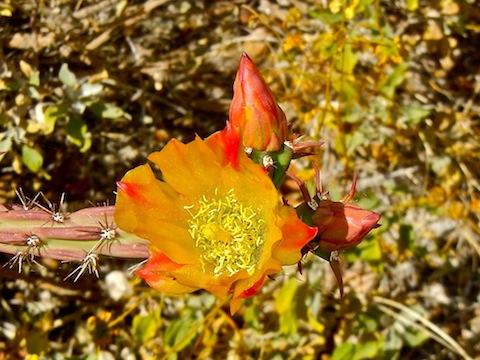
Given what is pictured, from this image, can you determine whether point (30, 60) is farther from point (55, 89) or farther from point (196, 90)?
point (196, 90)

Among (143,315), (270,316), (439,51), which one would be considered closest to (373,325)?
(270,316)

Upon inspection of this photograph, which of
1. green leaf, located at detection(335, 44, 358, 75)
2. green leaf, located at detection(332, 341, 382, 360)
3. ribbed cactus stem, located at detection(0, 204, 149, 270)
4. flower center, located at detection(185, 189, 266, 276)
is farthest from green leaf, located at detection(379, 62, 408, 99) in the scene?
ribbed cactus stem, located at detection(0, 204, 149, 270)

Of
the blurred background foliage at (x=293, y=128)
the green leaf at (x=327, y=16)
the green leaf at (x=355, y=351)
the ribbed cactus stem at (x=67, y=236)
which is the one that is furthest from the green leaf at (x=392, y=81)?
the ribbed cactus stem at (x=67, y=236)

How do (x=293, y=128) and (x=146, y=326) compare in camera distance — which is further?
(x=293, y=128)

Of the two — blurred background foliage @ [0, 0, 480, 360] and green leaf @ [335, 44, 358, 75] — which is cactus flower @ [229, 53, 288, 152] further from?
green leaf @ [335, 44, 358, 75]

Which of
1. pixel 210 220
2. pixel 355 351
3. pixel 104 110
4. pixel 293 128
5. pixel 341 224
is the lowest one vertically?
pixel 355 351

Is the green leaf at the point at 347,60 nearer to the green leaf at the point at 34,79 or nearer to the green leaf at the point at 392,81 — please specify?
the green leaf at the point at 392,81

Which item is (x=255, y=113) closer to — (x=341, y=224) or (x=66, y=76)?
(x=341, y=224)

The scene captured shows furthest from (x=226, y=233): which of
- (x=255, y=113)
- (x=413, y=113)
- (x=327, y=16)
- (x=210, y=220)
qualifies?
(x=413, y=113)
